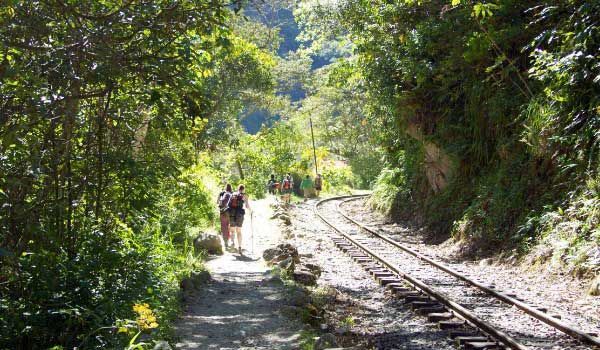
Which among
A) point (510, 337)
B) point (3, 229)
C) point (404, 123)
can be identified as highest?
point (404, 123)

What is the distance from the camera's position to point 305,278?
470 inches

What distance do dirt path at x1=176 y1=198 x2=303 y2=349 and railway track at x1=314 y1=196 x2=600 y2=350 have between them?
216cm

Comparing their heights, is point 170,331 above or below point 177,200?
below

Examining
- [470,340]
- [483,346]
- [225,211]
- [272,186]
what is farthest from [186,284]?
[272,186]

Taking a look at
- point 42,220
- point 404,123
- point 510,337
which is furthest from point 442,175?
point 42,220

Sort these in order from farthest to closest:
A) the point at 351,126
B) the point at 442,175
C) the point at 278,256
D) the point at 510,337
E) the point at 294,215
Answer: the point at 351,126 → the point at 294,215 → the point at 442,175 → the point at 278,256 → the point at 510,337

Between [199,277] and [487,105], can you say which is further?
[487,105]

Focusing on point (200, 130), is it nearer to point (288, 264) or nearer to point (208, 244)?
point (208, 244)

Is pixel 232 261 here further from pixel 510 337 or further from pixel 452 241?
pixel 510 337

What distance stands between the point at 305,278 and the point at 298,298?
200 cm

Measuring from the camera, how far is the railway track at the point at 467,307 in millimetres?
7637

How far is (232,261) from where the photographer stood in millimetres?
15367

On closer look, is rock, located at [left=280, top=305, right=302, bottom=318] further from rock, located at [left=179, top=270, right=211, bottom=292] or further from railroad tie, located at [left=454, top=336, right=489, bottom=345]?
railroad tie, located at [left=454, top=336, right=489, bottom=345]

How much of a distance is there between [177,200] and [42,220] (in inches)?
384
